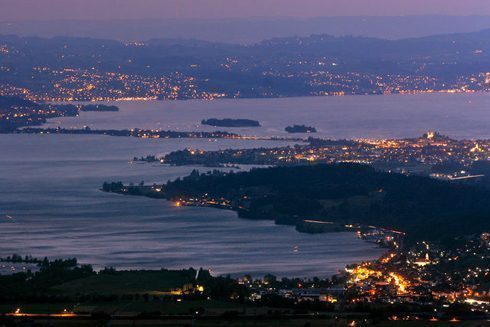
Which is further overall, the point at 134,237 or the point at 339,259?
the point at 134,237

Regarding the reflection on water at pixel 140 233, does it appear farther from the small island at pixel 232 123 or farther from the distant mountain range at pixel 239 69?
the distant mountain range at pixel 239 69

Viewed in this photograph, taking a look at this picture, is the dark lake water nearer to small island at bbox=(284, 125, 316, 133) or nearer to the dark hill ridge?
small island at bbox=(284, 125, 316, 133)

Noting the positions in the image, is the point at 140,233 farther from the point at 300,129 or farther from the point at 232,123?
the point at 232,123

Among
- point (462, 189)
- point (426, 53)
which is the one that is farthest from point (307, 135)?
point (426, 53)

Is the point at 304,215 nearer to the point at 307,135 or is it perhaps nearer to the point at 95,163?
the point at 95,163

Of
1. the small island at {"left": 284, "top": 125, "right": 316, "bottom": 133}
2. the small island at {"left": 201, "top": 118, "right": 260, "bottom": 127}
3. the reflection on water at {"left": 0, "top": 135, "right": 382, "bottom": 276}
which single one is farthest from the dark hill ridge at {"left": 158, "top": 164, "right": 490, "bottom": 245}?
the small island at {"left": 201, "top": 118, "right": 260, "bottom": 127}

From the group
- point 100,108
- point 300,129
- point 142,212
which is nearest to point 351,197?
point 142,212
